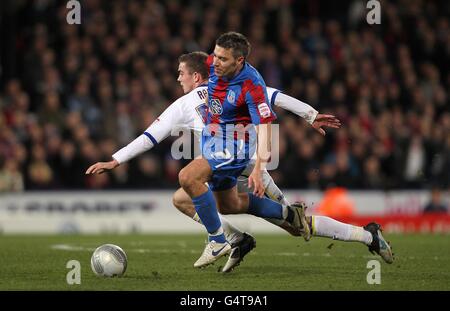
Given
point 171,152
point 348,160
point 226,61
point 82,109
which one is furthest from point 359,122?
point 226,61

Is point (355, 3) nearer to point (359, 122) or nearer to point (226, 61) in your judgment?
point (359, 122)

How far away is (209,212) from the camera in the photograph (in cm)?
812

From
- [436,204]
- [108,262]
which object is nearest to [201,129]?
[108,262]

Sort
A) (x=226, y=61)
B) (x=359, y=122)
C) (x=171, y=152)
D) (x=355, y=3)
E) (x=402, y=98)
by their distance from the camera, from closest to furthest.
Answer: (x=226, y=61) < (x=171, y=152) < (x=359, y=122) < (x=402, y=98) < (x=355, y=3)

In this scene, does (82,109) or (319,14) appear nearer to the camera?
(82,109)

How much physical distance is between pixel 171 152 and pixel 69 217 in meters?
2.02

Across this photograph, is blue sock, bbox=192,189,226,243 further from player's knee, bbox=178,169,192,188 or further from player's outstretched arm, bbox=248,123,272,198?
player's outstretched arm, bbox=248,123,272,198

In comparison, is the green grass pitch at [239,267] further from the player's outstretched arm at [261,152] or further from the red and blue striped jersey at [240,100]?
the red and blue striped jersey at [240,100]

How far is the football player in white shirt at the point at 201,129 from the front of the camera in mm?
8281

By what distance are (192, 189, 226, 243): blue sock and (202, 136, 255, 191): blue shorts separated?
5.6 inches

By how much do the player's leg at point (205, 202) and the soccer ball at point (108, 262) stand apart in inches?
30.7

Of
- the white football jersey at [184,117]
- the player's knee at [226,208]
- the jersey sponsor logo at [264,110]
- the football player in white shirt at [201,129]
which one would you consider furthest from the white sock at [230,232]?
the jersey sponsor logo at [264,110]

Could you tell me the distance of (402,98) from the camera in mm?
17734

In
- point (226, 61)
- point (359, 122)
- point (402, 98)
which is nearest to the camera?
point (226, 61)
